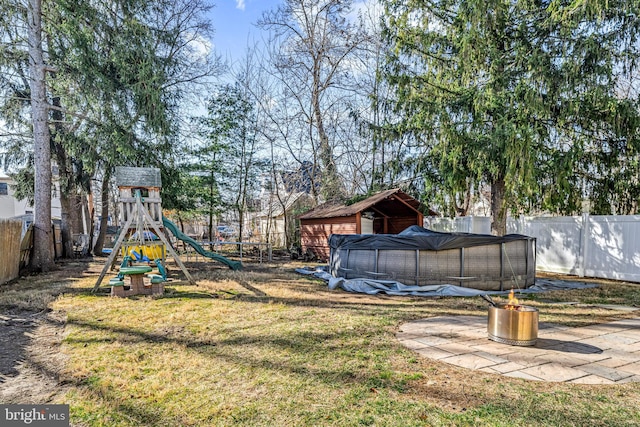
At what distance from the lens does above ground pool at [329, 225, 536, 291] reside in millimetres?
7523

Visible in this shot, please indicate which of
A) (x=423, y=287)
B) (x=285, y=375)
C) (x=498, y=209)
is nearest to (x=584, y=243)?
(x=498, y=209)

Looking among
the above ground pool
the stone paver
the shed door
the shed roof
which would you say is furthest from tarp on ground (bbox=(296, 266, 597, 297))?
the shed door

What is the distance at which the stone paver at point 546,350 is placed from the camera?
3131 millimetres

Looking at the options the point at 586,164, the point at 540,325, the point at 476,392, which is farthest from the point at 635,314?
the point at 586,164

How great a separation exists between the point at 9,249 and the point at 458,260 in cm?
997

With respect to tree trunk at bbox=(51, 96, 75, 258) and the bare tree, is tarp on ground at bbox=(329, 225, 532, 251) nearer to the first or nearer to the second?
the bare tree

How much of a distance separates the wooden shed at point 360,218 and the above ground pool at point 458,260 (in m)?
4.46

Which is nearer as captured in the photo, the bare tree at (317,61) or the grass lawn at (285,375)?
the grass lawn at (285,375)

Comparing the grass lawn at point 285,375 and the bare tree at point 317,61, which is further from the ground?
the bare tree at point 317,61

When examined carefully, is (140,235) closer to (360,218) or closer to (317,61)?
(360,218)

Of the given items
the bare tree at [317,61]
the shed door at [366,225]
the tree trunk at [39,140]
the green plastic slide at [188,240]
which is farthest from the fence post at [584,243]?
the tree trunk at [39,140]

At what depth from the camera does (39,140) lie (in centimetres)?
975

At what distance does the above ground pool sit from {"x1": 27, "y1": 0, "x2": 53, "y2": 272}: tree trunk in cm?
902

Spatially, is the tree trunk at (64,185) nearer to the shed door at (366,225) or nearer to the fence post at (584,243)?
the shed door at (366,225)
